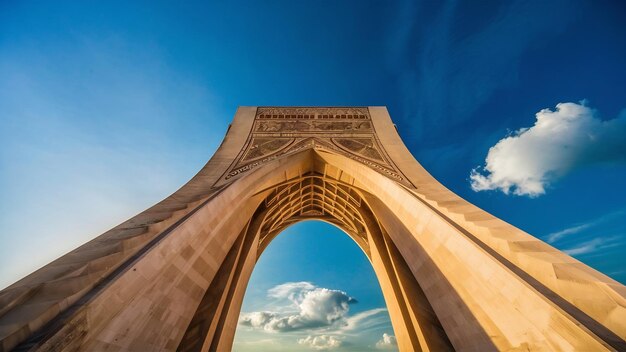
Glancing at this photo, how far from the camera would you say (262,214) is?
8.22 m

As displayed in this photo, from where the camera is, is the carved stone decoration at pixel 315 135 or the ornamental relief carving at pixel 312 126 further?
the ornamental relief carving at pixel 312 126

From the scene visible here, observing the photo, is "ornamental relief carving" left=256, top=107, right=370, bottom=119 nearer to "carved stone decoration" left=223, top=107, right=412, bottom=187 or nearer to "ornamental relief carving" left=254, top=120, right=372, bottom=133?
"carved stone decoration" left=223, top=107, right=412, bottom=187

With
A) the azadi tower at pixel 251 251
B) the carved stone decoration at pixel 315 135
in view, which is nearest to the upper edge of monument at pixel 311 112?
the carved stone decoration at pixel 315 135

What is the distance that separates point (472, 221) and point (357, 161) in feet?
11.5

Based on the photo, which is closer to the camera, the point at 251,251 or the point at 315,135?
the point at 251,251

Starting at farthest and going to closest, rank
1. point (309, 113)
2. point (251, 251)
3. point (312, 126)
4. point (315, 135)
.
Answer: point (309, 113)
point (312, 126)
point (315, 135)
point (251, 251)

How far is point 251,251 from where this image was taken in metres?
7.13

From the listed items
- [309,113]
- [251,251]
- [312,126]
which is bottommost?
[251,251]

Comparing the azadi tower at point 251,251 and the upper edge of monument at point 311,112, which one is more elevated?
the upper edge of monument at point 311,112

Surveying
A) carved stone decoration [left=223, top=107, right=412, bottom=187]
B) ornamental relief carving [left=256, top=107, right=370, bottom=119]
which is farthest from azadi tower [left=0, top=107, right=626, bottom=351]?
ornamental relief carving [left=256, top=107, right=370, bottom=119]

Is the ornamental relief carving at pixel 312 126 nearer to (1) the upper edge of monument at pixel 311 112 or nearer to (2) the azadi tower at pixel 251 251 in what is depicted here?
(2) the azadi tower at pixel 251 251

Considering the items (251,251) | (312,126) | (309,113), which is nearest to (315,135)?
(312,126)

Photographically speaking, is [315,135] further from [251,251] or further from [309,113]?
[251,251]

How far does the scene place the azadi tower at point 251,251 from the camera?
2.36 m
